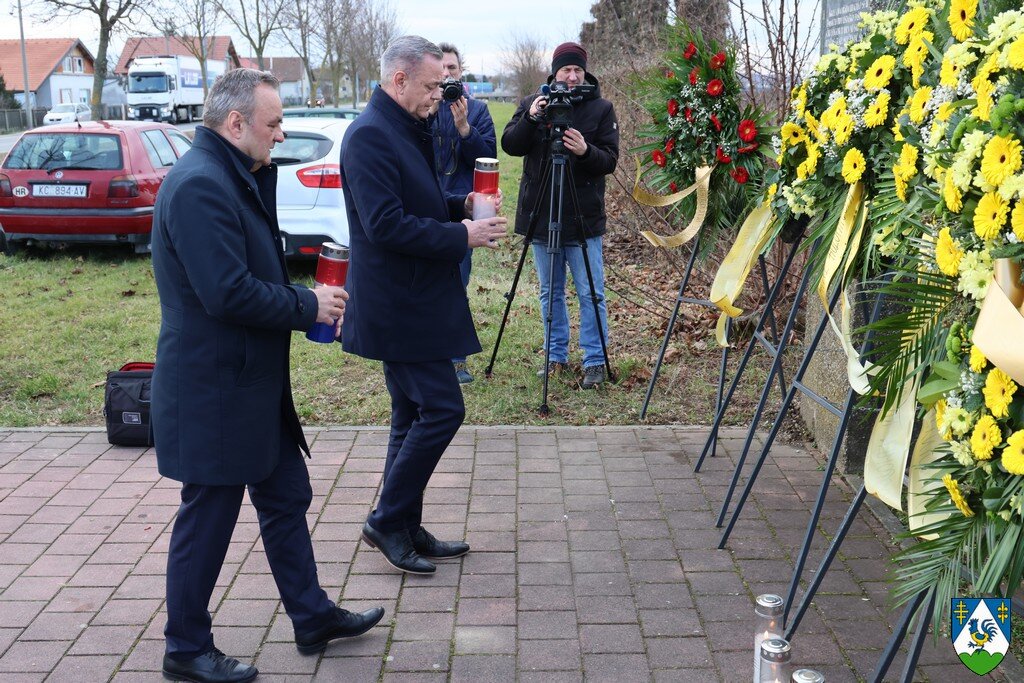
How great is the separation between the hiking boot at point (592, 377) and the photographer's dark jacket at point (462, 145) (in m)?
1.40

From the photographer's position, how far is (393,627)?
3.60 m

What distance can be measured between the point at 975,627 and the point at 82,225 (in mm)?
10246

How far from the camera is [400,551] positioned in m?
3.97

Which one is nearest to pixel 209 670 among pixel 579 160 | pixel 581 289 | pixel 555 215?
pixel 555 215

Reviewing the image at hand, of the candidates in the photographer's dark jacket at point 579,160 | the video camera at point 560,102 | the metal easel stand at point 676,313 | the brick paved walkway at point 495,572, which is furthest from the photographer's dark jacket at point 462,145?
the brick paved walkway at point 495,572

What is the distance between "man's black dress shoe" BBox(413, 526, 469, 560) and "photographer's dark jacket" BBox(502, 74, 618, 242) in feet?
8.60

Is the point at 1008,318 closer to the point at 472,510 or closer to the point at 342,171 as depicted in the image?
the point at 342,171

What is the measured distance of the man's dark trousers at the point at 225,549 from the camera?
10.4 ft

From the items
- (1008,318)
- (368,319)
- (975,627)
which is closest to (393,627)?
(368,319)

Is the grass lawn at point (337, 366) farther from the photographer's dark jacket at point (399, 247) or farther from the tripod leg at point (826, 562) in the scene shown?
the tripod leg at point (826, 562)

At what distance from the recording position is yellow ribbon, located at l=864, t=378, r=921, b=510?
3021 millimetres

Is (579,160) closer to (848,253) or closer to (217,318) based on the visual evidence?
(848,253)

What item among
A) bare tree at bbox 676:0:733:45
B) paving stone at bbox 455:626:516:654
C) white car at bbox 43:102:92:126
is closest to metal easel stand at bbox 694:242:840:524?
paving stone at bbox 455:626:516:654

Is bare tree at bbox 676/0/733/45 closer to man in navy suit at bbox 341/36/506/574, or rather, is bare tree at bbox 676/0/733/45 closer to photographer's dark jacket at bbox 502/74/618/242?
photographer's dark jacket at bbox 502/74/618/242
